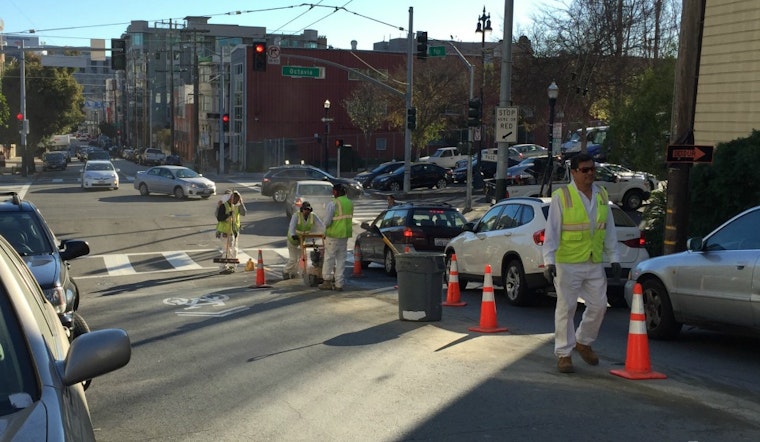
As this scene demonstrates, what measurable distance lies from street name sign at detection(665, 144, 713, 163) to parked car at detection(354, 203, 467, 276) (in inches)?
255

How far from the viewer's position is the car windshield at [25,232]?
10.3 meters

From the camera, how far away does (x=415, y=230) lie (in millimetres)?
19516

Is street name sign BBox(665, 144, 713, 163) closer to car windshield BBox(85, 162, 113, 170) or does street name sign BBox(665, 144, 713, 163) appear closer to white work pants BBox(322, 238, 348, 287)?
white work pants BBox(322, 238, 348, 287)

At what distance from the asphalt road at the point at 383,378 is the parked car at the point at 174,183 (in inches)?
979

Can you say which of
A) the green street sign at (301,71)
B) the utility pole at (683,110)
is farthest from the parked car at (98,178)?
the utility pole at (683,110)

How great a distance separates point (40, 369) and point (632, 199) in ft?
105

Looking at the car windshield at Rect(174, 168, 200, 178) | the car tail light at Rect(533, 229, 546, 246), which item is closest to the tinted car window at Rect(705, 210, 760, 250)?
the car tail light at Rect(533, 229, 546, 246)

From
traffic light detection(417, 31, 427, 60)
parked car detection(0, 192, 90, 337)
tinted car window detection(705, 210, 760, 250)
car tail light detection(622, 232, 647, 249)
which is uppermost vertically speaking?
traffic light detection(417, 31, 427, 60)

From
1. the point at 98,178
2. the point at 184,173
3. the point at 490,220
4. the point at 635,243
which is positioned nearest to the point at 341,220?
the point at 490,220

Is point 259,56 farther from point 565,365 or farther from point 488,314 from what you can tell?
point 565,365

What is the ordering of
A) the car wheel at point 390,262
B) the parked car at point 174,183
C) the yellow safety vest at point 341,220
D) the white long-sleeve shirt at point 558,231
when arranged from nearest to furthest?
1. the white long-sleeve shirt at point 558,231
2. the yellow safety vest at point 341,220
3. the car wheel at point 390,262
4. the parked car at point 174,183

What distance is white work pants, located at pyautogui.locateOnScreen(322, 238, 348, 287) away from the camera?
15.9 meters

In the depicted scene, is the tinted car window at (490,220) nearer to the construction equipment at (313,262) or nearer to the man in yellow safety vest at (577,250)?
the construction equipment at (313,262)

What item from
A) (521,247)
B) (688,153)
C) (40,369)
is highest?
(688,153)
